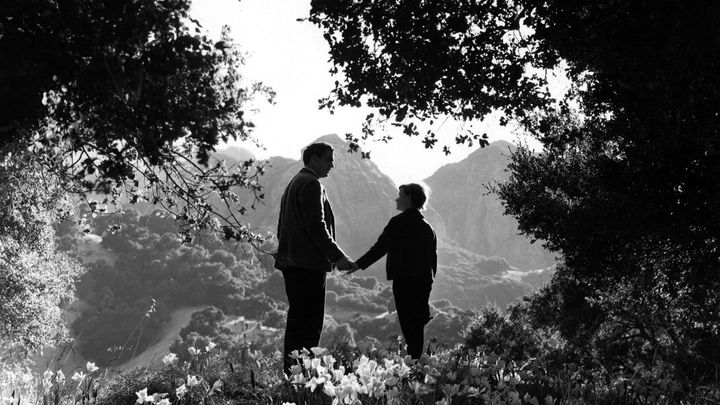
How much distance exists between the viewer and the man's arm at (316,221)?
18.0ft

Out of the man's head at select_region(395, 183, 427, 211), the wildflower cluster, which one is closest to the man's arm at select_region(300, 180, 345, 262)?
the wildflower cluster

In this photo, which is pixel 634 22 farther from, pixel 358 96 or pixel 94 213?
pixel 94 213

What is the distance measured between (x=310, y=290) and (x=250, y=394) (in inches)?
42.5

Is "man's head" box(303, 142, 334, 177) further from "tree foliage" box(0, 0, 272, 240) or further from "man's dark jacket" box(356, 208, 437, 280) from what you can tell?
"man's dark jacket" box(356, 208, 437, 280)

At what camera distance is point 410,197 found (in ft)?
23.7

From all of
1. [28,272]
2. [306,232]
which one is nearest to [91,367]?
[306,232]

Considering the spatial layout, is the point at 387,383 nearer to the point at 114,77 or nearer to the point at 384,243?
the point at 114,77

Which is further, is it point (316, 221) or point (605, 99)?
point (605, 99)

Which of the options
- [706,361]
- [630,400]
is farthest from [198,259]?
[630,400]

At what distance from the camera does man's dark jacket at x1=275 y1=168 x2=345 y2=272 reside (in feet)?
18.1

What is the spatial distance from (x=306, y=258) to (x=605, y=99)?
6627 mm

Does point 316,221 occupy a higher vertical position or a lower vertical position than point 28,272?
lower

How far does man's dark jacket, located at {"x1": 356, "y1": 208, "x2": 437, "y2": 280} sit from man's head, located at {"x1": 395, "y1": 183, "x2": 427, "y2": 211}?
120 mm

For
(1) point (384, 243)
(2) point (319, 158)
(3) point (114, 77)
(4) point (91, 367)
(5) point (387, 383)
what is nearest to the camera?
(5) point (387, 383)
